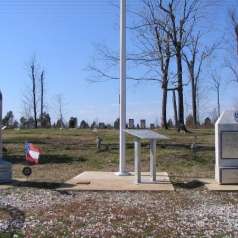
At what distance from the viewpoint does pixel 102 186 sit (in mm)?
13086

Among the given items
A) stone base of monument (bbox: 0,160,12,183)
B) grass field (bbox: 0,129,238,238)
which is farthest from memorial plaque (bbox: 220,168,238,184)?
stone base of monument (bbox: 0,160,12,183)

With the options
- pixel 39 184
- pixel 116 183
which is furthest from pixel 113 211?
pixel 39 184

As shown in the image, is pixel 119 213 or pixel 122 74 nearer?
pixel 119 213

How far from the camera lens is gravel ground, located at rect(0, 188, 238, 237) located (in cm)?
812

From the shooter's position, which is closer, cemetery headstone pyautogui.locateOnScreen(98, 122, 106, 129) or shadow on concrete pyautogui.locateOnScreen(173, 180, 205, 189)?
shadow on concrete pyautogui.locateOnScreen(173, 180, 205, 189)

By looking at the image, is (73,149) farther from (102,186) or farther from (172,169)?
(102,186)

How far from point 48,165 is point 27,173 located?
490 cm

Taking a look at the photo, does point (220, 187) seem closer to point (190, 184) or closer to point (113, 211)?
point (190, 184)

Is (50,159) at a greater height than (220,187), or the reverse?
(50,159)

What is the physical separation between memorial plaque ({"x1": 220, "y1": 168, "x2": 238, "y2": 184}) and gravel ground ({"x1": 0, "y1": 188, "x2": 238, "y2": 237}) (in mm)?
1151

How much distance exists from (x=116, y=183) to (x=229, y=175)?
268cm

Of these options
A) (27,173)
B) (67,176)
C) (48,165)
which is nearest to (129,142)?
(48,165)

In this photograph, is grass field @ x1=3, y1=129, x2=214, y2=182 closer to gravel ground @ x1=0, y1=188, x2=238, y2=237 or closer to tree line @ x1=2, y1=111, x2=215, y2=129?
gravel ground @ x1=0, y1=188, x2=238, y2=237

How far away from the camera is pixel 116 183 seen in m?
13.7
